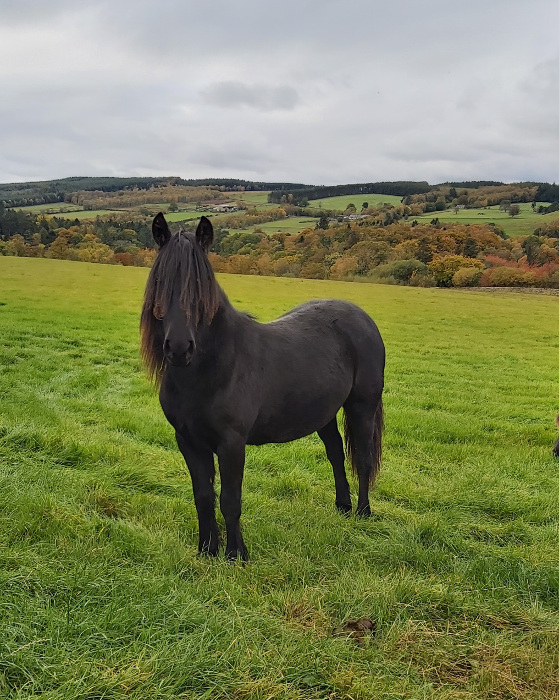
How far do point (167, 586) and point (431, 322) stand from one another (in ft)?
87.9

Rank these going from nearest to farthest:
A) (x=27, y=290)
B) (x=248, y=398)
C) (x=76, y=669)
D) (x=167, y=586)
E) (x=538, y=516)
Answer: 1. (x=76, y=669)
2. (x=167, y=586)
3. (x=248, y=398)
4. (x=538, y=516)
5. (x=27, y=290)

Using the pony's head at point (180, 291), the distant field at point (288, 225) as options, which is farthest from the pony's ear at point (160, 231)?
the distant field at point (288, 225)

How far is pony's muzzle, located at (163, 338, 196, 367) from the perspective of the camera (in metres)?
3.25

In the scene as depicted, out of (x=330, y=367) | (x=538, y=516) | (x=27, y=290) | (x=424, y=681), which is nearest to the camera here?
(x=424, y=681)

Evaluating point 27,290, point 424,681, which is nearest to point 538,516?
point 424,681

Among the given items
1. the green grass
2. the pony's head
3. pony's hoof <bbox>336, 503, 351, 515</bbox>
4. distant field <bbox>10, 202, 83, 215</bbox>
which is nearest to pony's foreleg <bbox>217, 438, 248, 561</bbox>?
the pony's head

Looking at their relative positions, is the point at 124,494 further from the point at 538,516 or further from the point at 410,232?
the point at 410,232

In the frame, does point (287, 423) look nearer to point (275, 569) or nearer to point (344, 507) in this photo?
point (275, 569)

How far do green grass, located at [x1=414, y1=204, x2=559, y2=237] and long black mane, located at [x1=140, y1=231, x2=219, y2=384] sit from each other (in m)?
69.5

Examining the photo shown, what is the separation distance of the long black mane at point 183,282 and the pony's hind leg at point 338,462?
227 cm

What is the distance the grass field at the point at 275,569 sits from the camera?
232 centimetres

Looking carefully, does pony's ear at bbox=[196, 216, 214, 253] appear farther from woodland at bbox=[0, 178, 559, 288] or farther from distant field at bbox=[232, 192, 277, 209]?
distant field at bbox=[232, 192, 277, 209]

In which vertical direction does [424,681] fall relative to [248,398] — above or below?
below

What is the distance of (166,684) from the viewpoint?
86.0 inches
